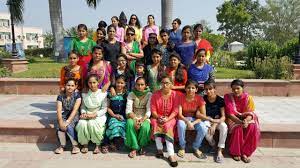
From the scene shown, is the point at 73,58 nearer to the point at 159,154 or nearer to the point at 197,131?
the point at 159,154

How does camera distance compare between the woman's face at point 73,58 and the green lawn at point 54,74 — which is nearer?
the woman's face at point 73,58

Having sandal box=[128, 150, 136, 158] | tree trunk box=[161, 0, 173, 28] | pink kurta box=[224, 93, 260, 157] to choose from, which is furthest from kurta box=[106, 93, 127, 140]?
tree trunk box=[161, 0, 173, 28]

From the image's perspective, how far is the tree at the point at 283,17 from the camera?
140 feet

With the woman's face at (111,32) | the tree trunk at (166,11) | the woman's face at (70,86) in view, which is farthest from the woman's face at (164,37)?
the tree trunk at (166,11)

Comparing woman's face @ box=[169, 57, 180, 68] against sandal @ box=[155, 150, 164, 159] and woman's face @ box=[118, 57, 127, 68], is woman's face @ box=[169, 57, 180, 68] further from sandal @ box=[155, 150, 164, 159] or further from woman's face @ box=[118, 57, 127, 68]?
sandal @ box=[155, 150, 164, 159]

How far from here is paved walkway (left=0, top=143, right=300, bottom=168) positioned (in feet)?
14.0

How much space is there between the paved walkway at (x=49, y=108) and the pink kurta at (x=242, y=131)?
1142 millimetres

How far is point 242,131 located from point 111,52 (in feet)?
8.59

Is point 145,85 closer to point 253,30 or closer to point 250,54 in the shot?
point 250,54

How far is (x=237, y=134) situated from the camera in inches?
177

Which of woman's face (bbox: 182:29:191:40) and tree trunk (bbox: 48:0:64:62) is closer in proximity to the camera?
woman's face (bbox: 182:29:191:40)

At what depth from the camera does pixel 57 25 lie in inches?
576

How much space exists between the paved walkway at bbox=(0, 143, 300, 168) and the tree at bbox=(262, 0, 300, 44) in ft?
136

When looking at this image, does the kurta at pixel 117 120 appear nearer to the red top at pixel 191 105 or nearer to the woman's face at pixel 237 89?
the red top at pixel 191 105
